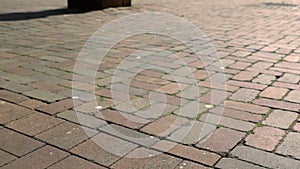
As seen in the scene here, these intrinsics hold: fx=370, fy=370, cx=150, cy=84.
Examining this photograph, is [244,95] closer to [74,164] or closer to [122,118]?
[122,118]

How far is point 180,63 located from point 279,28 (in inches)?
149

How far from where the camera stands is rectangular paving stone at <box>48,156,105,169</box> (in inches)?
85.4

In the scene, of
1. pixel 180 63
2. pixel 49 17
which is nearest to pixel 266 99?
pixel 180 63

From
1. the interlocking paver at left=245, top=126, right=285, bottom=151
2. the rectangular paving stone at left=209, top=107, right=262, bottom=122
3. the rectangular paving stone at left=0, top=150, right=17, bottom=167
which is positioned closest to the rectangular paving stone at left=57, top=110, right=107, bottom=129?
the rectangular paving stone at left=0, top=150, right=17, bottom=167

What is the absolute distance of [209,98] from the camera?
10.9 feet

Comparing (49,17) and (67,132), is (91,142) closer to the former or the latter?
(67,132)

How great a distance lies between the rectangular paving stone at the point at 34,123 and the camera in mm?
2617

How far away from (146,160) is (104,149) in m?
0.30

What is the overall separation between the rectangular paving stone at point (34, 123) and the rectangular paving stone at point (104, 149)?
0.39 metres

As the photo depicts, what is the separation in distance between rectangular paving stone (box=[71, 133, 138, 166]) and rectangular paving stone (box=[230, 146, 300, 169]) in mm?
676

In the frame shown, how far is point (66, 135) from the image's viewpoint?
8.39ft

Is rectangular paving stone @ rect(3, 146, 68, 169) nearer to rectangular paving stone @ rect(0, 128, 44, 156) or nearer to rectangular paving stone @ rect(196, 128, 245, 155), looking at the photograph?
rectangular paving stone @ rect(0, 128, 44, 156)

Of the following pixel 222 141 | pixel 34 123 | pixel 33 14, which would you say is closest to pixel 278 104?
pixel 222 141

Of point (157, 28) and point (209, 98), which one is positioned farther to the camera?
point (157, 28)
